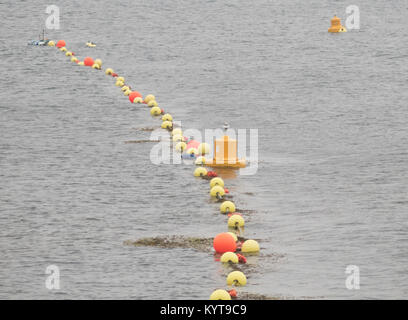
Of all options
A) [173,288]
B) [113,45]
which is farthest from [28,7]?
[173,288]

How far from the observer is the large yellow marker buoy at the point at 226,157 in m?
53.6

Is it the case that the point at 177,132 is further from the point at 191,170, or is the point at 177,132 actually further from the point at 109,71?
the point at 109,71

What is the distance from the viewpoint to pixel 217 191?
47.8 m

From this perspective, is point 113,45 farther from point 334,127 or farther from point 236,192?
point 236,192

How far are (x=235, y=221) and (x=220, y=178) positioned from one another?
7.81 metres

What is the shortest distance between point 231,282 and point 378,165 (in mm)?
23093

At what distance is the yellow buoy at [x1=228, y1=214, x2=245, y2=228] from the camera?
41688 millimetres


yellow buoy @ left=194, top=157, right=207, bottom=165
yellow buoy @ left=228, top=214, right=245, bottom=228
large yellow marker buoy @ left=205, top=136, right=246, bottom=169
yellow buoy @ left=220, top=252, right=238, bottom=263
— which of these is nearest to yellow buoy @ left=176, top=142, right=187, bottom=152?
yellow buoy @ left=194, top=157, right=207, bottom=165

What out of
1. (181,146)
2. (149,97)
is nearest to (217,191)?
(181,146)

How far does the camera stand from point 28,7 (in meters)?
186

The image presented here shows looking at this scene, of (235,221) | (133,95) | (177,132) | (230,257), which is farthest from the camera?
(133,95)

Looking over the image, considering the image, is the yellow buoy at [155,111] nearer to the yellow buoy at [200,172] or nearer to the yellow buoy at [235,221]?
the yellow buoy at [200,172]

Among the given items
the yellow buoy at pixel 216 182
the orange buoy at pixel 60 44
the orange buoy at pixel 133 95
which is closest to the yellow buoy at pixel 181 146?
Result: the yellow buoy at pixel 216 182

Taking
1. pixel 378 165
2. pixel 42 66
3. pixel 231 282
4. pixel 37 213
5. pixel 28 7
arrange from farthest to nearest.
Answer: pixel 28 7 < pixel 42 66 < pixel 378 165 < pixel 37 213 < pixel 231 282
